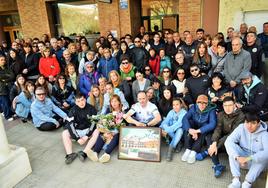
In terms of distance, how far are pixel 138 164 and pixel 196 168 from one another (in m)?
0.94

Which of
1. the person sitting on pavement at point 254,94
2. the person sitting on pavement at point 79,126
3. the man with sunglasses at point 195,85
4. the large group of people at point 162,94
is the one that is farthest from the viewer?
the man with sunglasses at point 195,85

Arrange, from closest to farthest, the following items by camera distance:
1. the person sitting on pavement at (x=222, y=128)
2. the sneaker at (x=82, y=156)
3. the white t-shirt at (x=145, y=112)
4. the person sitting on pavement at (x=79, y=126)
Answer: the person sitting on pavement at (x=222, y=128) < the sneaker at (x=82, y=156) < the person sitting on pavement at (x=79, y=126) < the white t-shirt at (x=145, y=112)

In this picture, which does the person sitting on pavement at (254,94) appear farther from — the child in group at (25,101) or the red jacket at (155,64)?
the child in group at (25,101)

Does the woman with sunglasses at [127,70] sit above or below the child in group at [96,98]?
above

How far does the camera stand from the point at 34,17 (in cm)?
1115

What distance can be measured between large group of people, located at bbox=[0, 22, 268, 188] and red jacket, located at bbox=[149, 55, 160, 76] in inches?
1.0

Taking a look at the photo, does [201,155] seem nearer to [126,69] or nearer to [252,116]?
[252,116]

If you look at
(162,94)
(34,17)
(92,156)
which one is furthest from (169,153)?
(34,17)

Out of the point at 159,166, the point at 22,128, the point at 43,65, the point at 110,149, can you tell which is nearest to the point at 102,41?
the point at 43,65

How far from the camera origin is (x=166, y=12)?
9320 mm

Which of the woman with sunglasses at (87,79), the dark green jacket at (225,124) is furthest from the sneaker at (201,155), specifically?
the woman with sunglasses at (87,79)

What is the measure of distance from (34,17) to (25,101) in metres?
6.49

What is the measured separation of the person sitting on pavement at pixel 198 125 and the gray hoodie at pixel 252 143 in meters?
0.61

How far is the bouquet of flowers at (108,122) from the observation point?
4.57 meters
